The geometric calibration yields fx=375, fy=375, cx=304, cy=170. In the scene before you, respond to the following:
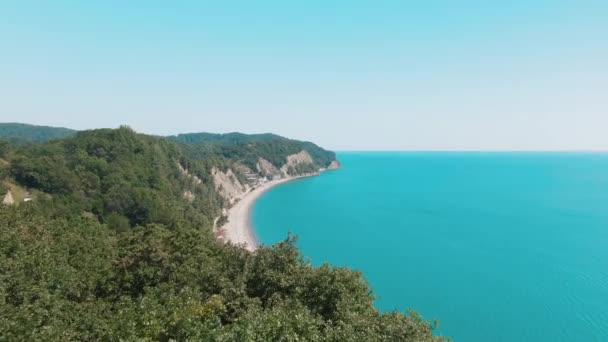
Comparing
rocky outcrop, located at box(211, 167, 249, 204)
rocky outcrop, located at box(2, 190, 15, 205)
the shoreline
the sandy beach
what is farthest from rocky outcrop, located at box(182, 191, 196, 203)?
rocky outcrop, located at box(2, 190, 15, 205)

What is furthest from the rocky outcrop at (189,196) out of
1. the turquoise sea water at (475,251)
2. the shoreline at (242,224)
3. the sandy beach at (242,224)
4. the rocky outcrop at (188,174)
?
the turquoise sea water at (475,251)

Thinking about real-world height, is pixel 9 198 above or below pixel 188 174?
above

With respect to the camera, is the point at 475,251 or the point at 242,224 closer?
the point at 475,251

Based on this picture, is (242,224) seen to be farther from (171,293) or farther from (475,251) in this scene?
(171,293)

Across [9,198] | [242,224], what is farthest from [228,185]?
[9,198]

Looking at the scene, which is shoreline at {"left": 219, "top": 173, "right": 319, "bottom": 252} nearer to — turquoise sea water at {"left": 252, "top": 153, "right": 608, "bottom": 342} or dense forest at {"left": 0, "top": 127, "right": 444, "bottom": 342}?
turquoise sea water at {"left": 252, "top": 153, "right": 608, "bottom": 342}

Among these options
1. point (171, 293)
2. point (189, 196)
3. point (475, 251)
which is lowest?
point (475, 251)

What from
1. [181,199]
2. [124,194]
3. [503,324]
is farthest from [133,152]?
[503,324]

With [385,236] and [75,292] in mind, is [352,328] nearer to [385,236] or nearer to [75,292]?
[75,292]

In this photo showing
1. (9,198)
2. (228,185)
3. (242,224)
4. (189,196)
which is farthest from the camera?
(228,185)
